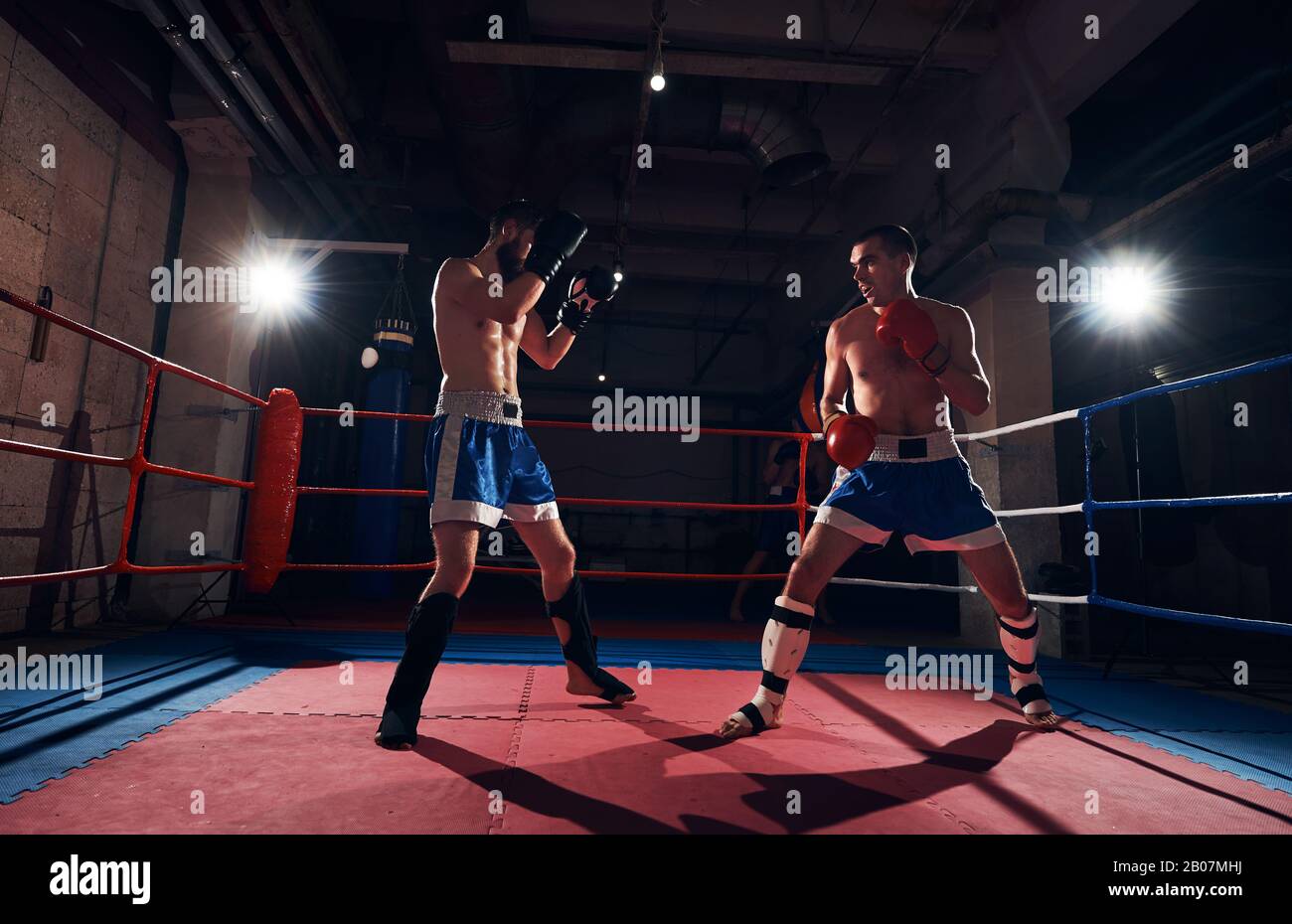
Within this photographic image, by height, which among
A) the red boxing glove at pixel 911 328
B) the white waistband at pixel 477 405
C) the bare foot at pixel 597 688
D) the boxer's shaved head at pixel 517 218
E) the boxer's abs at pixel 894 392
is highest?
the boxer's shaved head at pixel 517 218

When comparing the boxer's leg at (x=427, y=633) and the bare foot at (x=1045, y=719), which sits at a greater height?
the boxer's leg at (x=427, y=633)

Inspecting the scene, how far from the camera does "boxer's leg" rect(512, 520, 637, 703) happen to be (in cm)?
223

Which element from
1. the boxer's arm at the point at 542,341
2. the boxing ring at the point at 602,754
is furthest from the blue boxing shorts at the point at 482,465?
the boxing ring at the point at 602,754

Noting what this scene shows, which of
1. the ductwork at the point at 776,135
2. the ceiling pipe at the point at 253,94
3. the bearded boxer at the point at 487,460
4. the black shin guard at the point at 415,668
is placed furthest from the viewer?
the ductwork at the point at 776,135

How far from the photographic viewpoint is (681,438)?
11656 mm

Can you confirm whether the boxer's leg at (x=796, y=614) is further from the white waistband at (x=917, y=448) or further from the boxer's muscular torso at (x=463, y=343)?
the boxer's muscular torso at (x=463, y=343)

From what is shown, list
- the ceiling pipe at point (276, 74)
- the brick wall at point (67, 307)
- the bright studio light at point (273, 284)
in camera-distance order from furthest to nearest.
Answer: the bright studio light at point (273, 284), the ceiling pipe at point (276, 74), the brick wall at point (67, 307)

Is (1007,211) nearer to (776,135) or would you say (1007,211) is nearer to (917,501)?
(776,135)

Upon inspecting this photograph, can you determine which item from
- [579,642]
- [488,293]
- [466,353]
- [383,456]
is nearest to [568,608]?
[579,642]

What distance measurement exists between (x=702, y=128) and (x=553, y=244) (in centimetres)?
340

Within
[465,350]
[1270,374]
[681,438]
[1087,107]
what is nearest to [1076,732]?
[465,350]

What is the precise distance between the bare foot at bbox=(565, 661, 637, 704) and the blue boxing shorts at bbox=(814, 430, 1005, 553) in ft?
3.00

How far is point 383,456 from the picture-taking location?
7012 millimetres

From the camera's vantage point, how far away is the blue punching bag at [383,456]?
666 centimetres
